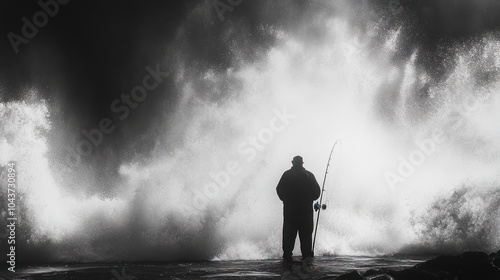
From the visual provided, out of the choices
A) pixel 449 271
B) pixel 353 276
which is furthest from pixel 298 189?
pixel 353 276

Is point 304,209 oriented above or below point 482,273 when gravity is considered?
above

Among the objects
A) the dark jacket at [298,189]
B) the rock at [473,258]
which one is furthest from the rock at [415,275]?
the dark jacket at [298,189]

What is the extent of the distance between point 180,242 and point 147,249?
2057 mm

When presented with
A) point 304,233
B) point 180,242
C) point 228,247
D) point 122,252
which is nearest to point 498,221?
point 228,247

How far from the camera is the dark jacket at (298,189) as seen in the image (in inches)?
456

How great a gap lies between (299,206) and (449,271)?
410 cm

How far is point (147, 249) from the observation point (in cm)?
2977

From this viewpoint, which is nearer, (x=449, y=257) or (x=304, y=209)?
(x=449, y=257)

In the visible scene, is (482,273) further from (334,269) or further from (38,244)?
(38,244)

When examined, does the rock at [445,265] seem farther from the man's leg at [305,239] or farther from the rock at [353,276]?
the man's leg at [305,239]

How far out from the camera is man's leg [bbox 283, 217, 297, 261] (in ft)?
37.4

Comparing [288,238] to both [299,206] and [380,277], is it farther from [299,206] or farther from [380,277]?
[380,277]

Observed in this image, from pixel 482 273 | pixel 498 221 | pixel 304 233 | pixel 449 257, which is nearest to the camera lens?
pixel 482 273

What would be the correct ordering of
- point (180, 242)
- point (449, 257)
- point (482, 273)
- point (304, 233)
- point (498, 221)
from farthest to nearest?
point (498, 221) < point (180, 242) < point (304, 233) < point (449, 257) < point (482, 273)
